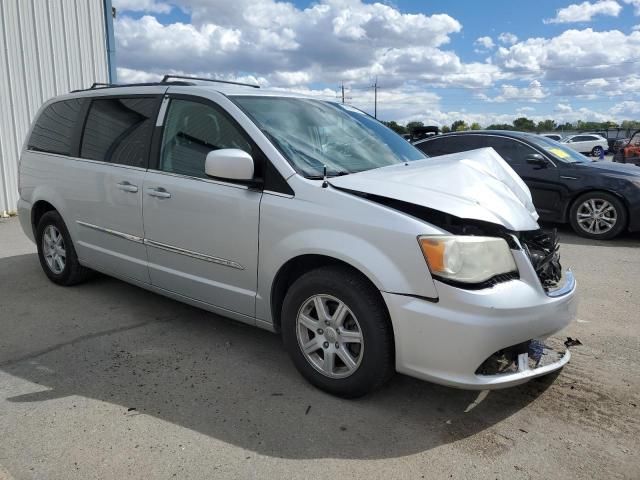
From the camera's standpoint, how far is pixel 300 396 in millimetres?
3125

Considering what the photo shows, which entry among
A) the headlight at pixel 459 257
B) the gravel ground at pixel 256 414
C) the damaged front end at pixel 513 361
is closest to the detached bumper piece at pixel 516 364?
the damaged front end at pixel 513 361

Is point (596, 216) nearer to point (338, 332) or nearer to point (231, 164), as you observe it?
point (338, 332)

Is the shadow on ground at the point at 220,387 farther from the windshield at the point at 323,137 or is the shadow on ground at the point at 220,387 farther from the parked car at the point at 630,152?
the parked car at the point at 630,152

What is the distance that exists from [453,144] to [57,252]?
Result: 6.26 meters

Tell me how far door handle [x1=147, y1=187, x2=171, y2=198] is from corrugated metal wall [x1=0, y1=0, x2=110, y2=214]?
738 centimetres

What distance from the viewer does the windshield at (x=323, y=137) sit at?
10.9ft

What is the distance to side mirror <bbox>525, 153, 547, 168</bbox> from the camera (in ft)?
26.3

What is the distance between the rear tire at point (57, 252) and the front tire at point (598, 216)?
673 cm

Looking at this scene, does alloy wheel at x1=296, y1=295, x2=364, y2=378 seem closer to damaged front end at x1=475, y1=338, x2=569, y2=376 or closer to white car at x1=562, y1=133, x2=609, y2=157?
damaged front end at x1=475, y1=338, x2=569, y2=376

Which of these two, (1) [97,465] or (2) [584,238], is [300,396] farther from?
(2) [584,238]

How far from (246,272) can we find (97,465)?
53.3 inches

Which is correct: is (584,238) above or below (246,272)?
below

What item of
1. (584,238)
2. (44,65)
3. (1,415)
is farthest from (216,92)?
(44,65)

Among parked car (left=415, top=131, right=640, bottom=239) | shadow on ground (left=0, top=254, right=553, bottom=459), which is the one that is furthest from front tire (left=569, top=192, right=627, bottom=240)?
shadow on ground (left=0, top=254, right=553, bottom=459)
